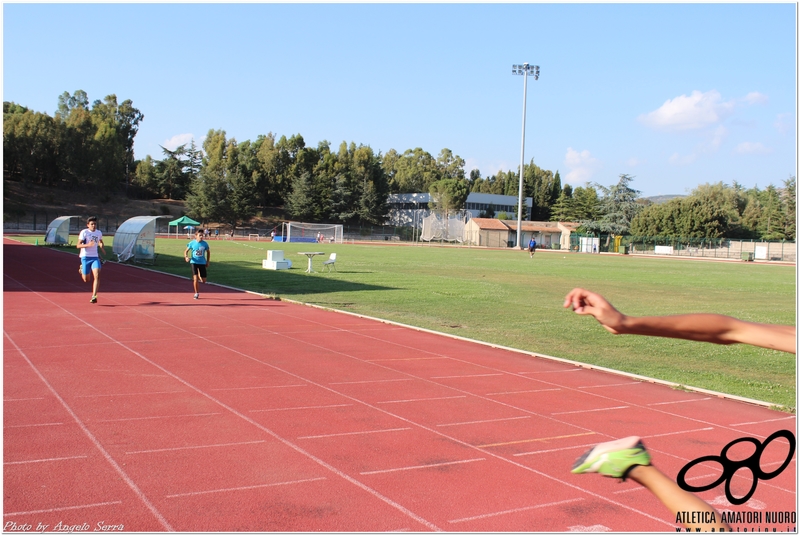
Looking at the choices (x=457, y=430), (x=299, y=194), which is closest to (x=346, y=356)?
(x=457, y=430)

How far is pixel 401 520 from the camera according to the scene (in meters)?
4.42

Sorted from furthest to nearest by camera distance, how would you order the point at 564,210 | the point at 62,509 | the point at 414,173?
the point at 414,173 < the point at 564,210 < the point at 62,509

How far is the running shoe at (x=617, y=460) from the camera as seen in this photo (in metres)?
2.51

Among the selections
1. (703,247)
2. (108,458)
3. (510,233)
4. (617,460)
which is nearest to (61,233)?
(108,458)

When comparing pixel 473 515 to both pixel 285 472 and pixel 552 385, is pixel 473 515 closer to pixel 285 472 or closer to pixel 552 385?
pixel 285 472

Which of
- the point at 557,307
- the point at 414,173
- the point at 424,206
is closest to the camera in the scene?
the point at 557,307

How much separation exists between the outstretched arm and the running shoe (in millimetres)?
421

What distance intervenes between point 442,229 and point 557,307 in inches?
3137

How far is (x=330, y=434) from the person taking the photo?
20.2ft

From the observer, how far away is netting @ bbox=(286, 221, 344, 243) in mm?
85000

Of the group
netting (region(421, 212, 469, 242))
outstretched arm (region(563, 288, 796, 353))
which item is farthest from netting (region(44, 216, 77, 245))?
netting (region(421, 212, 469, 242))

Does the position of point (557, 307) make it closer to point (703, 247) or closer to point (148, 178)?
point (703, 247)

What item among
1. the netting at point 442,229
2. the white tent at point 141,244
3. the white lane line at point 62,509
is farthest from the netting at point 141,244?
the netting at point 442,229

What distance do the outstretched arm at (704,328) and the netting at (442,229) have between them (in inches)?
3612
